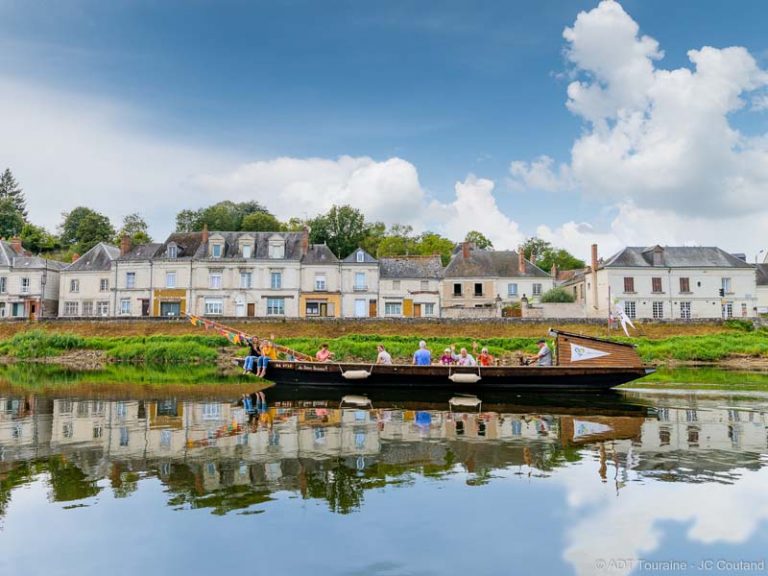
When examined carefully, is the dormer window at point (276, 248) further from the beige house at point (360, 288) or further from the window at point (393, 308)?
the window at point (393, 308)

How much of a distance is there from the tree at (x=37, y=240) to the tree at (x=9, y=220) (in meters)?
1.70

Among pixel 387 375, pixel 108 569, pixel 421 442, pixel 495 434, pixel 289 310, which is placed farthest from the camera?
pixel 289 310

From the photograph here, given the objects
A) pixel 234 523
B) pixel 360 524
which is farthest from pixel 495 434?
pixel 234 523

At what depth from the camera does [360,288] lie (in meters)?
46.8

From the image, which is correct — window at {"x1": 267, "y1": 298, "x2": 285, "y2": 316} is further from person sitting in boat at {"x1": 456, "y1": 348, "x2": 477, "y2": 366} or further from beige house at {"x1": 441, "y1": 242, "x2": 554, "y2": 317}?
person sitting in boat at {"x1": 456, "y1": 348, "x2": 477, "y2": 366}

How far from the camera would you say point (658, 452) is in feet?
32.4

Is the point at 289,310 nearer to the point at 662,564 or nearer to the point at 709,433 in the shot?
the point at 709,433

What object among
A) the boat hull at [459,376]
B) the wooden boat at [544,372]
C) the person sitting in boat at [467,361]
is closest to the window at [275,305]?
the boat hull at [459,376]

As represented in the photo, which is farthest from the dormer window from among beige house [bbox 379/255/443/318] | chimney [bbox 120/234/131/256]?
chimney [bbox 120/234/131/256]

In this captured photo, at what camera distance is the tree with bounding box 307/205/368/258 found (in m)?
66.2

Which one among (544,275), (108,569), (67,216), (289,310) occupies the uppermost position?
(67,216)

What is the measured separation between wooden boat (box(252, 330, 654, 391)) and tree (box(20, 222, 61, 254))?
63.8 metres

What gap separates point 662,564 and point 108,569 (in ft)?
18.6

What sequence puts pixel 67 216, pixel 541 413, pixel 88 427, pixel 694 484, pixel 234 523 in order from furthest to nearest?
pixel 67 216
pixel 541 413
pixel 88 427
pixel 694 484
pixel 234 523
